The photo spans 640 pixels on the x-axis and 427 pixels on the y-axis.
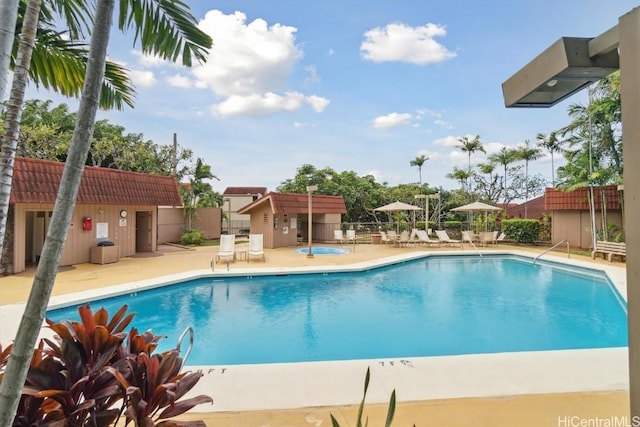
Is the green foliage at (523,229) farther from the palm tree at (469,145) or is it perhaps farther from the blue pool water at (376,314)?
the palm tree at (469,145)

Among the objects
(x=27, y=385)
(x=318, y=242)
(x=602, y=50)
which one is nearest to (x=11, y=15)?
(x=27, y=385)

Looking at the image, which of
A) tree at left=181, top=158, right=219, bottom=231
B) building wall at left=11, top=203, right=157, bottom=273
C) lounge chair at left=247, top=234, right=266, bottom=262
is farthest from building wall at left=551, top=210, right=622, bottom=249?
building wall at left=11, top=203, right=157, bottom=273

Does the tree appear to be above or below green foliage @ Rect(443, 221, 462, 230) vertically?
above

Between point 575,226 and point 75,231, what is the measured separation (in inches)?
901

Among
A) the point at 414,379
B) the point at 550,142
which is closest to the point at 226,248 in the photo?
the point at 414,379

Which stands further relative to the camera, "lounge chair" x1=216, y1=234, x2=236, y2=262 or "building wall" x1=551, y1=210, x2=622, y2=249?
"building wall" x1=551, y1=210, x2=622, y2=249

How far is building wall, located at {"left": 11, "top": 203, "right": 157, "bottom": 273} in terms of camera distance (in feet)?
32.7

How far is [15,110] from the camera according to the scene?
6.02ft

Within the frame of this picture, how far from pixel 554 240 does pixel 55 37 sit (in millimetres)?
21521

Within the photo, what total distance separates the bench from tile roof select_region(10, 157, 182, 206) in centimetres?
1816

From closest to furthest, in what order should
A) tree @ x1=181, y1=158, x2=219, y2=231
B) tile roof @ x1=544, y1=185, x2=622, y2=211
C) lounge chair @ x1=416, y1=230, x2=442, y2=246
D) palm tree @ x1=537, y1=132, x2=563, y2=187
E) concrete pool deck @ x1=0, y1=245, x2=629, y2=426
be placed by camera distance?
concrete pool deck @ x1=0, y1=245, x2=629, y2=426 → tile roof @ x1=544, y1=185, x2=622, y2=211 → lounge chair @ x1=416, y1=230, x2=442, y2=246 → tree @ x1=181, y1=158, x2=219, y2=231 → palm tree @ x1=537, y1=132, x2=563, y2=187

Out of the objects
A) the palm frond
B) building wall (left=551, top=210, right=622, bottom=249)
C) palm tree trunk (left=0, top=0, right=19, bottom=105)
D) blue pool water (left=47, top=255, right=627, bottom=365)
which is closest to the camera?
palm tree trunk (left=0, top=0, right=19, bottom=105)

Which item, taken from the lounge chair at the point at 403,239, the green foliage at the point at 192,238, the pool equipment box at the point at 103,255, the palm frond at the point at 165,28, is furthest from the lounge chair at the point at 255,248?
the palm frond at the point at 165,28

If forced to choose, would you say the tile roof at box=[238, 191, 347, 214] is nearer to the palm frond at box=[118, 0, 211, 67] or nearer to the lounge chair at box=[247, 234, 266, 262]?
the lounge chair at box=[247, 234, 266, 262]
